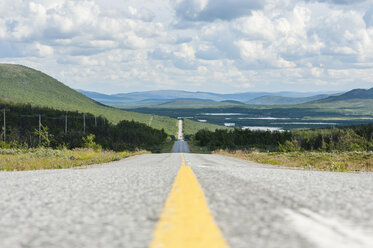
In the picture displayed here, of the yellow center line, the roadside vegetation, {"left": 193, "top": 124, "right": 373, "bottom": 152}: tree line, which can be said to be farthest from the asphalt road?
{"left": 193, "top": 124, "right": 373, "bottom": 152}: tree line

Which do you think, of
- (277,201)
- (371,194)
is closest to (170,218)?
(277,201)

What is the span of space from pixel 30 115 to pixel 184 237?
126370 mm

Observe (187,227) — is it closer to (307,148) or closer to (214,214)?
(214,214)

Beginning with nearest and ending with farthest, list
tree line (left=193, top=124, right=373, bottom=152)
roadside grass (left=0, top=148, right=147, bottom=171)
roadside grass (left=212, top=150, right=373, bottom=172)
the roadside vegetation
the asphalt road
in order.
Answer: the asphalt road
roadside grass (left=0, top=148, right=147, bottom=171)
roadside grass (left=212, top=150, right=373, bottom=172)
the roadside vegetation
tree line (left=193, top=124, right=373, bottom=152)

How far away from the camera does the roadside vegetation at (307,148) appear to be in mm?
26723

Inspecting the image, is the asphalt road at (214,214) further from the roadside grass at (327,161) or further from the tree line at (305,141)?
the tree line at (305,141)

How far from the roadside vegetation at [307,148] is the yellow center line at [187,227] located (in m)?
17.6

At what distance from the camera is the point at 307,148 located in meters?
76.3

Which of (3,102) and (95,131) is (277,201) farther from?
(3,102)

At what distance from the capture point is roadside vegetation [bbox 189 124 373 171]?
26723 mm

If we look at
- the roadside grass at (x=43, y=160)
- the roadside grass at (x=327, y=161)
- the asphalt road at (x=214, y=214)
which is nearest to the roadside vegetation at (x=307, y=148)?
the roadside grass at (x=327, y=161)

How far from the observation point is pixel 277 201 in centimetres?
353

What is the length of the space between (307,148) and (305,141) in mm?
4839

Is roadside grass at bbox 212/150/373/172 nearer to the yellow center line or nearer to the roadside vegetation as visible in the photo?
the roadside vegetation
